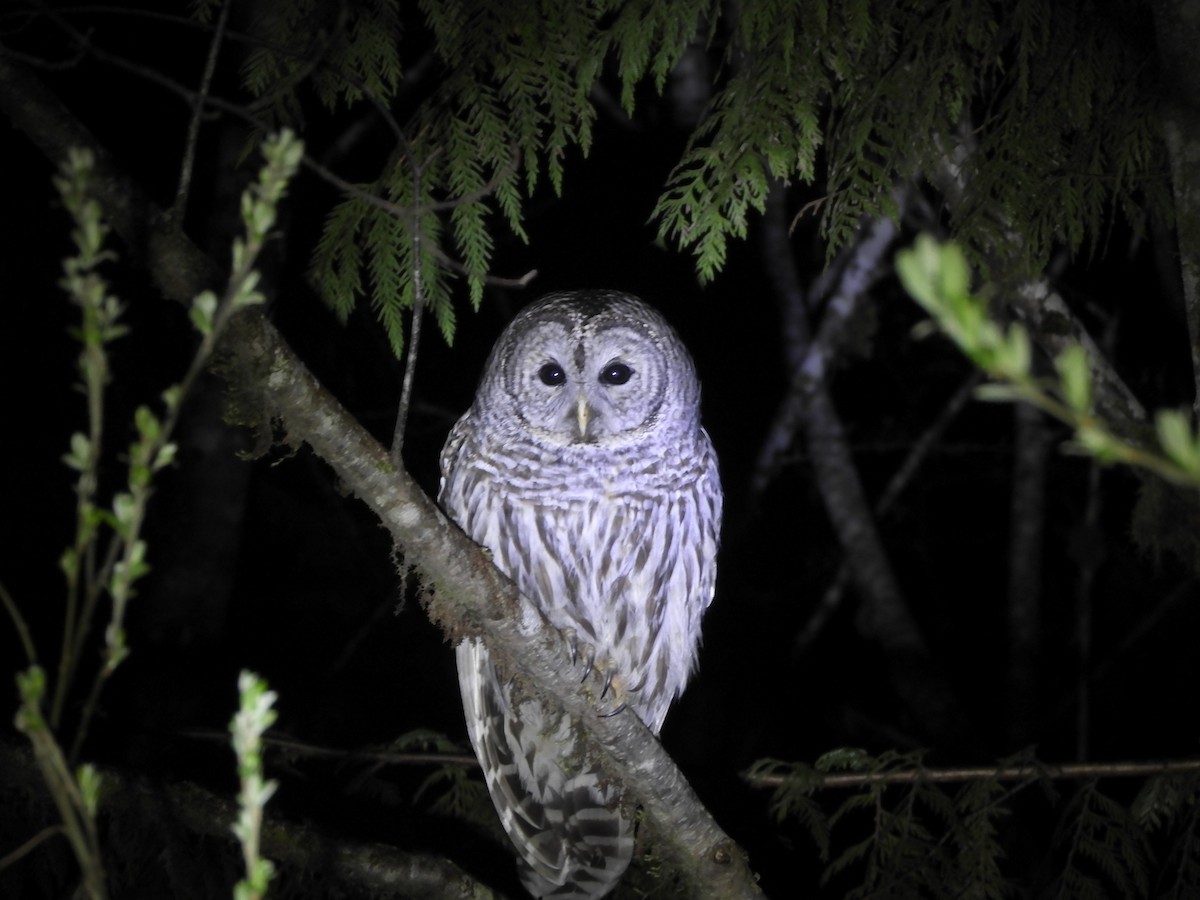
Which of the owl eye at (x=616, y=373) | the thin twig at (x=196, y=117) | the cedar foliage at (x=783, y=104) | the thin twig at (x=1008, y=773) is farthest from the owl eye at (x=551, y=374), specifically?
the thin twig at (x=196, y=117)

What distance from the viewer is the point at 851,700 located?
8.02 m

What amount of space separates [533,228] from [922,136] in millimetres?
3942

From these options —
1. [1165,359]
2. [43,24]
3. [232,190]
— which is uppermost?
[43,24]

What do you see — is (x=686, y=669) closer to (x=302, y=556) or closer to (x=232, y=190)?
(x=232, y=190)

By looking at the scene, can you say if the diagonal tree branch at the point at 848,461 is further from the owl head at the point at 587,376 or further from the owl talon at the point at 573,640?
the owl talon at the point at 573,640

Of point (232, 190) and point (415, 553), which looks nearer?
point (415, 553)

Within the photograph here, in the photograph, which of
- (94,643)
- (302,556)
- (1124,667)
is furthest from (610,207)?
(1124,667)

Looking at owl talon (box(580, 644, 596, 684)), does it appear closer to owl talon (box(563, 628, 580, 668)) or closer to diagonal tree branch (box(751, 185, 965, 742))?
owl talon (box(563, 628, 580, 668))

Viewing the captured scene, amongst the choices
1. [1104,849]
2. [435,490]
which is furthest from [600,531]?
[435,490]

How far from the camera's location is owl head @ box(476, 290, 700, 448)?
3.60 meters

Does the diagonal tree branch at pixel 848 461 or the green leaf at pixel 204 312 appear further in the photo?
the diagonal tree branch at pixel 848 461

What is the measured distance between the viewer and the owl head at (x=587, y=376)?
11.8 ft

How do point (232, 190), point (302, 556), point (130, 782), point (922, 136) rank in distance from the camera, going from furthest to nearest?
point (302, 556), point (232, 190), point (130, 782), point (922, 136)

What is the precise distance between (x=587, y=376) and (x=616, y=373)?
0.11 meters
